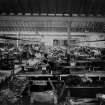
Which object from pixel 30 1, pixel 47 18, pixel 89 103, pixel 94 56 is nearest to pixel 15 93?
pixel 89 103

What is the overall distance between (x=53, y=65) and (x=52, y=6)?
3554mm

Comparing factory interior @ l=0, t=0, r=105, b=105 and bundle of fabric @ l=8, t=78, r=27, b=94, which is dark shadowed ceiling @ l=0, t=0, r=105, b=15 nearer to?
factory interior @ l=0, t=0, r=105, b=105

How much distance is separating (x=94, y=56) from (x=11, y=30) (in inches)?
438

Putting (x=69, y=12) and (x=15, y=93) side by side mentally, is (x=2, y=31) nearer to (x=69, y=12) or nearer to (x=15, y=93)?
(x=69, y=12)

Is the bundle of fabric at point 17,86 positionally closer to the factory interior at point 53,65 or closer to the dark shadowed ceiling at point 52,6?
the factory interior at point 53,65

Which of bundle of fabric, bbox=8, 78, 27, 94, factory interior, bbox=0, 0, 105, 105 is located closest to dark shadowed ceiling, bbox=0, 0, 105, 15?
factory interior, bbox=0, 0, 105, 105

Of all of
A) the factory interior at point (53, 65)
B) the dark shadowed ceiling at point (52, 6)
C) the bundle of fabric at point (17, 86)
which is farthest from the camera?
the dark shadowed ceiling at point (52, 6)

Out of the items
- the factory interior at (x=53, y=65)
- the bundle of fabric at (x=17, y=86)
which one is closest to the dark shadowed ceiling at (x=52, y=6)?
the factory interior at (x=53, y=65)

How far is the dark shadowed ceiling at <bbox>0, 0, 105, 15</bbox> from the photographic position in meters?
8.70

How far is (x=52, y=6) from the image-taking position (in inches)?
354

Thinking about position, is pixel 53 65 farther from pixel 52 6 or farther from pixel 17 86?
pixel 52 6

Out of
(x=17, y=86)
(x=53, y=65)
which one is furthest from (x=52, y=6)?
(x=17, y=86)

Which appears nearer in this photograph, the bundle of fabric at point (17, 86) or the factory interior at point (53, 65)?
the factory interior at point (53, 65)

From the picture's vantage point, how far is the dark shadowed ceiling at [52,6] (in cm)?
870
